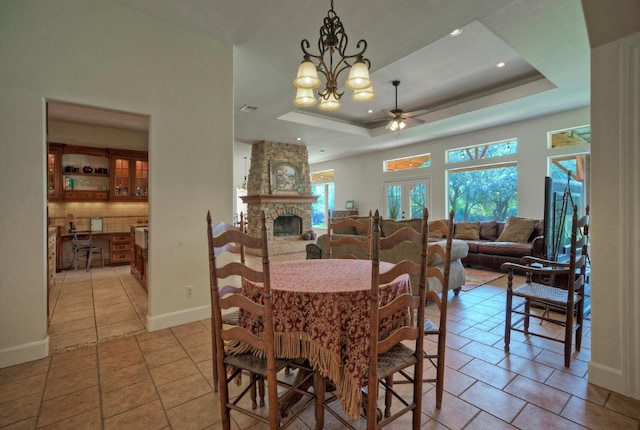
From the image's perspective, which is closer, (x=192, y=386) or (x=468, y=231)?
(x=192, y=386)

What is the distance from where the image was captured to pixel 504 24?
10.0 feet

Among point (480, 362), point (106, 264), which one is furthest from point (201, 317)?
point (106, 264)

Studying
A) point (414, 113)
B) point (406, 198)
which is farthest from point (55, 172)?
point (406, 198)

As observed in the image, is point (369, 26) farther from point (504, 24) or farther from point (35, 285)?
point (35, 285)

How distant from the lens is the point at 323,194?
11.6 metres

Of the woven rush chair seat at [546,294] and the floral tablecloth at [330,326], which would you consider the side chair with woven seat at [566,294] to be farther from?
the floral tablecloth at [330,326]

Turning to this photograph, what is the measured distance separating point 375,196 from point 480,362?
745cm

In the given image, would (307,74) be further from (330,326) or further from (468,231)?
(468,231)

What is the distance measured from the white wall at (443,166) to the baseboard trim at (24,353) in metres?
7.69

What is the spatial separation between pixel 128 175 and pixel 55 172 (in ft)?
3.76

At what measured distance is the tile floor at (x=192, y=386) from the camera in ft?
5.42

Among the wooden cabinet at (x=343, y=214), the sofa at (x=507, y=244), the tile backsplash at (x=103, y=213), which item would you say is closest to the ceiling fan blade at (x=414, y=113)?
the sofa at (x=507, y=244)

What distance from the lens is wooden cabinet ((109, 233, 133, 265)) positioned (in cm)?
593

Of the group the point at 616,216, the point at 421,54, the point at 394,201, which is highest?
the point at 421,54
